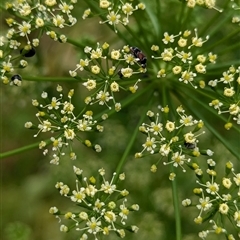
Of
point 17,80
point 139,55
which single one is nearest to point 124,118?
point 139,55

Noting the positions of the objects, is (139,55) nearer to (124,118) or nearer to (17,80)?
(17,80)

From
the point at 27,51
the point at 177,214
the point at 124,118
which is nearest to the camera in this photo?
the point at 177,214

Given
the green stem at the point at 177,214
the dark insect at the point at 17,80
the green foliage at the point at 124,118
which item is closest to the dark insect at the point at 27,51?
the green foliage at the point at 124,118

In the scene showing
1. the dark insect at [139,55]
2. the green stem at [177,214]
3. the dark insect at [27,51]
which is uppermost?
the dark insect at [139,55]

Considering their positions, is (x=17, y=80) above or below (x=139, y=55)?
below

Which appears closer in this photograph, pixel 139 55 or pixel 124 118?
pixel 139 55

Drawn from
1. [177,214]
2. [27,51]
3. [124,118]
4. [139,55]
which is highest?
[139,55]

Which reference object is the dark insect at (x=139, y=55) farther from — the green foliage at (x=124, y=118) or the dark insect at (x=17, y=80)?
the dark insect at (x=17, y=80)

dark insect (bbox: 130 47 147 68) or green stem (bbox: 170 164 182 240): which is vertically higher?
dark insect (bbox: 130 47 147 68)

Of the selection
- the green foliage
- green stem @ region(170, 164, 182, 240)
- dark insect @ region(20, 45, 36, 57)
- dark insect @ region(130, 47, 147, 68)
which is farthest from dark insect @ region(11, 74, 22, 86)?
green stem @ region(170, 164, 182, 240)

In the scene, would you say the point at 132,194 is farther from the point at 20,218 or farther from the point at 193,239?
the point at 20,218

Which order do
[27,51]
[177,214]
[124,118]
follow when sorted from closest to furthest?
1. [177,214]
2. [27,51]
3. [124,118]

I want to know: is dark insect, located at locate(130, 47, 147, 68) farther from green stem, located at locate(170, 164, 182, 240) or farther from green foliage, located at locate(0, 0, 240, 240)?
green stem, located at locate(170, 164, 182, 240)
